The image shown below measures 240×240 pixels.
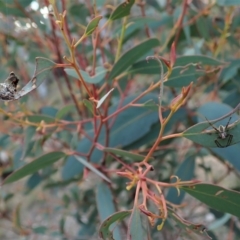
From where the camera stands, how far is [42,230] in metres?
1.22

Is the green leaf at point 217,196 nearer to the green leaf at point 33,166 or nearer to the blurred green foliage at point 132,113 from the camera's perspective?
the blurred green foliage at point 132,113

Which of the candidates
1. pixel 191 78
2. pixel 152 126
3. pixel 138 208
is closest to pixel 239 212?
pixel 138 208

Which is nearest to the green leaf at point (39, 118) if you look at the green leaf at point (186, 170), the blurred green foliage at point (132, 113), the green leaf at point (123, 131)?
the blurred green foliage at point (132, 113)

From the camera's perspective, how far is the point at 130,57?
0.79 meters

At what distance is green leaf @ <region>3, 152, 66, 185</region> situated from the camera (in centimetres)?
77

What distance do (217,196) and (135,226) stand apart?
0.48ft

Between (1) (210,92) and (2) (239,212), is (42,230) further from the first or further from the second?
(2) (239,212)

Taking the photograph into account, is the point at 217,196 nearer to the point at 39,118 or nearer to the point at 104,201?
the point at 104,201

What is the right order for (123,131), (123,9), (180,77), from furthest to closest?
(123,131)
(180,77)
(123,9)

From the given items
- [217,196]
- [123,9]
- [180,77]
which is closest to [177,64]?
[180,77]

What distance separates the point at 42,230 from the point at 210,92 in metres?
0.59

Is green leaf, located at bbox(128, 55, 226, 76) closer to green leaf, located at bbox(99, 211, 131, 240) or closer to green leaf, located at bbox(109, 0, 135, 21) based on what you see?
green leaf, located at bbox(109, 0, 135, 21)

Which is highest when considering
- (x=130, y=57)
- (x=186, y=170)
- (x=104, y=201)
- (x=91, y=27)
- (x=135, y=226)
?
(x=91, y=27)

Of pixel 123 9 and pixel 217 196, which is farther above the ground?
pixel 123 9
